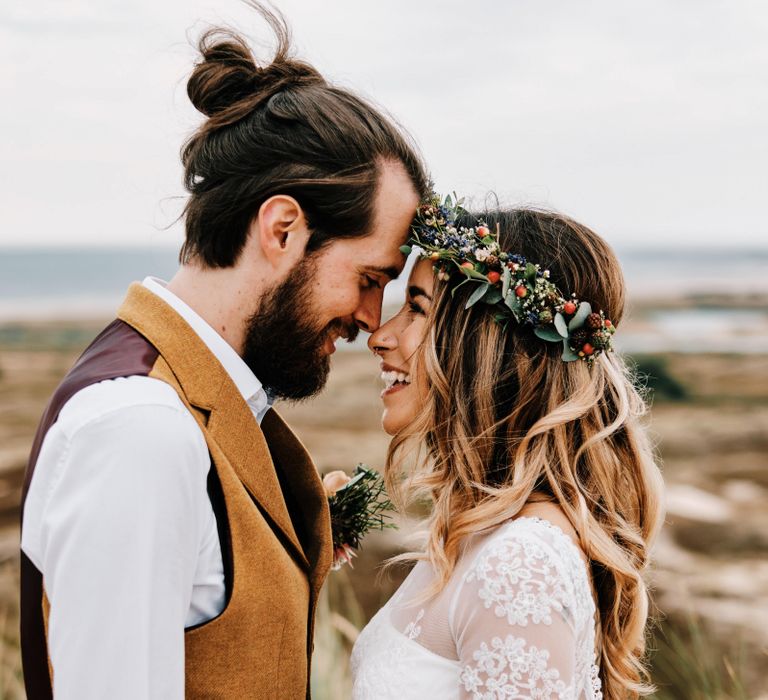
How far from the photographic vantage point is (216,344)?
8.34 ft

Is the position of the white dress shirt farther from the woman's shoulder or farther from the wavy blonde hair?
the wavy blonde hair

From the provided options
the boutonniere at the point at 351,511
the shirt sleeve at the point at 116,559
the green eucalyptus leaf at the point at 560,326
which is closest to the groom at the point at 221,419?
the shirt sleeve at the point at 116,559

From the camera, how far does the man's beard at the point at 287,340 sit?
2625mm

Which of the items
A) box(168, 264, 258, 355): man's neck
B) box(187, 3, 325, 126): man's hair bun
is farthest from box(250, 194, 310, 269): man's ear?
box(187, 3, 325, 126): man's hair bun

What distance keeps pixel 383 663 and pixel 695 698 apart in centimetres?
234

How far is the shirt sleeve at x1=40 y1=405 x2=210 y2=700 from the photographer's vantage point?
1.84 meters

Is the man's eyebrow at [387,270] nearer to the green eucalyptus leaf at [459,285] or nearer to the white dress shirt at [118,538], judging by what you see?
the green eucalyptus leaf at [459,285]

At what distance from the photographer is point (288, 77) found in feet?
9.40

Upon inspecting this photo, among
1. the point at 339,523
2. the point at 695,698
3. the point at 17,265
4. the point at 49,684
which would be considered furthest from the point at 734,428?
the point at 17,265

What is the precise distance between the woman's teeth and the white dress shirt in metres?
1.07

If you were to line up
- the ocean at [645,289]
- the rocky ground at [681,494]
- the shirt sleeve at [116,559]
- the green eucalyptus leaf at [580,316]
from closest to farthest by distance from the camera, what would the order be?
the shirt sleeve at [116,559] → the green eucalyptus leaf at [580,316] → the rocky ground at [681,494] → the ocean at [645,289]

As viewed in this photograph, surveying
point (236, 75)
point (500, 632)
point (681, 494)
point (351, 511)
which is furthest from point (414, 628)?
point (681, 494)

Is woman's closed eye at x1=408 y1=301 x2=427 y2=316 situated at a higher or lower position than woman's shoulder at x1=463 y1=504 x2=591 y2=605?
higher

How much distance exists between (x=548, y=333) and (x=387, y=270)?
567 millimetres
